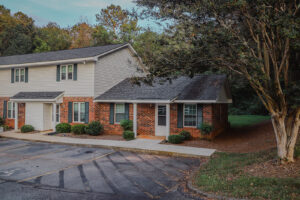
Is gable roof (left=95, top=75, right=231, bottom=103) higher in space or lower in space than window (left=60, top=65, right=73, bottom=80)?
lower

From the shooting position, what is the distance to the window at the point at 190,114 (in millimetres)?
14781

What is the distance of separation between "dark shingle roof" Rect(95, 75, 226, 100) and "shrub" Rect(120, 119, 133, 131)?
1.60 metres

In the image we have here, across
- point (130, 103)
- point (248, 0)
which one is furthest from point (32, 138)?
point (248, 0)

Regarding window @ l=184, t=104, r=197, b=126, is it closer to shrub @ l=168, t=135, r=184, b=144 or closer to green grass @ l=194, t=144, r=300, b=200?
shrub @ l=168, t=135, r=184, b=144

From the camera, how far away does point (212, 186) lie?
6449mm

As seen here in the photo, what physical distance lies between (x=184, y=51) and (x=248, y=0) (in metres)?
2.94

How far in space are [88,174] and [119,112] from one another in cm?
880

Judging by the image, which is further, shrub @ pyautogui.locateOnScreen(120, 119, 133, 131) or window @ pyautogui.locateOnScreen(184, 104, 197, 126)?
shrub @ pyautogui.locateOnScreen(120, 119, 133, 131)

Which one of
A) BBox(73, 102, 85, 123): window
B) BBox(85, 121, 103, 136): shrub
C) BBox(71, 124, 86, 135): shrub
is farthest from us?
BBox(73, 102, 85, 123): window

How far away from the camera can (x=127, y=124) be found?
15.7m

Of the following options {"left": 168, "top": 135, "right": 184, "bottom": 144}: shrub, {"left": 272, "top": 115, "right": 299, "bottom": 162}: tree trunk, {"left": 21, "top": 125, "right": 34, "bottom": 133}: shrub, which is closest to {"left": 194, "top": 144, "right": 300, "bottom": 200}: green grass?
{"left": 272, "top": 115, "right": 299, "bottom": 162}: tree trunk

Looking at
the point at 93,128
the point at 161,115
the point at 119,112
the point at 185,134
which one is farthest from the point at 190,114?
the point at 93,128

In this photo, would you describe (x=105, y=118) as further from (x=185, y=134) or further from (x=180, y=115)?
(x=185, y=134)

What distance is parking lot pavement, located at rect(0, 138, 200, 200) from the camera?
6383 millimetres
